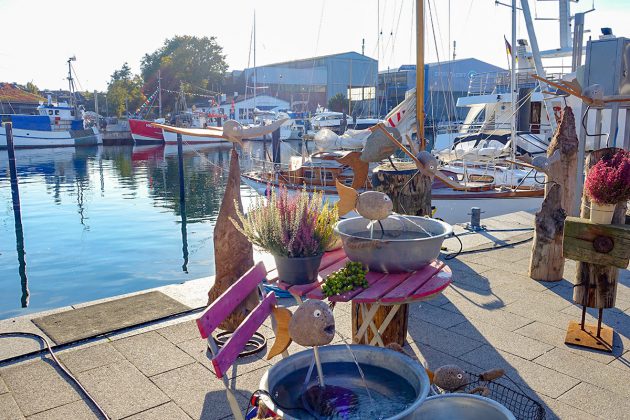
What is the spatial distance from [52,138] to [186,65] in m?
25.0

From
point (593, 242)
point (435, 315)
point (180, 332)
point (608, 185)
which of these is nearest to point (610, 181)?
point (608, 185)

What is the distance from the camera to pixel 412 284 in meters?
3.17

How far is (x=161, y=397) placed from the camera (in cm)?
360

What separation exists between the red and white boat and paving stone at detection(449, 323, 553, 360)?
171ft

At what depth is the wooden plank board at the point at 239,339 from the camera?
86.6 inches

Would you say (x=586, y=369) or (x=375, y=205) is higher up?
(x=375, y=205)

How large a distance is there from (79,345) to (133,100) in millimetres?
72626

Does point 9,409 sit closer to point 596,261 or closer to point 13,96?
point 596,261

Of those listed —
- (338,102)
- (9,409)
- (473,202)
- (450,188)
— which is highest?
(338,102)

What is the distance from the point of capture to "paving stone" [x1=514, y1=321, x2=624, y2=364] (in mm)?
4133

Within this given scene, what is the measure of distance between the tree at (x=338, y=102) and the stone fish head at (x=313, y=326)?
56.9 meters

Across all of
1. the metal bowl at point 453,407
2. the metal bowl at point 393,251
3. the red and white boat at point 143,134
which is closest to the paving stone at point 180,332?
the metal bowl at point 393,251

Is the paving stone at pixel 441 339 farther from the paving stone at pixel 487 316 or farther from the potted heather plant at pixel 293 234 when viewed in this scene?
the potted heather plant at pixel 293 234

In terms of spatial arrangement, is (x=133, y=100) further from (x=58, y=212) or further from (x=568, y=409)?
(x=568, y=409)
